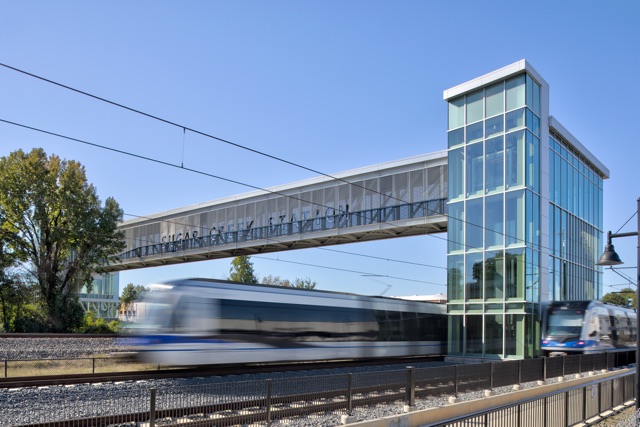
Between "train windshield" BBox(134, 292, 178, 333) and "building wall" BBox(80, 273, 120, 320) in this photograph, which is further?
"building wall" BBox(80, 273, 120, 320)

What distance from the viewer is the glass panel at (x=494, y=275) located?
30156 millimetres

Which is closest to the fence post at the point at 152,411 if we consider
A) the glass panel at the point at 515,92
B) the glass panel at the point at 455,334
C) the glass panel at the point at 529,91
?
the glass panel at the point at 455,334

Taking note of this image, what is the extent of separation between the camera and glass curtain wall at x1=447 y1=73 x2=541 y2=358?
29562 mm

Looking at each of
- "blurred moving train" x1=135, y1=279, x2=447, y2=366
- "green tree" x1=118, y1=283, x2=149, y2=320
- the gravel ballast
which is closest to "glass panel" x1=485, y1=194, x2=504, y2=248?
"blurred moving train" x1=135, y1=279, x2=447, y2=366

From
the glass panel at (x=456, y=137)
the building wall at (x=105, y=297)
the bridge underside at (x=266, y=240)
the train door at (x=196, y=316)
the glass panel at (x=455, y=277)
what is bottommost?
the building wall at (x=105, y=297)

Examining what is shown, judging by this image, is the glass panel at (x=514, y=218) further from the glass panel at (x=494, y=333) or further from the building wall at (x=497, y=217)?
the glass panel at (x=494, y=333)

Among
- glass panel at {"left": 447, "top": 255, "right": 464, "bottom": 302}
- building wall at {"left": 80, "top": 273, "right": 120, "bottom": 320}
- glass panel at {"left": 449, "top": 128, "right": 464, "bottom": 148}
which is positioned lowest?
building wall at {"left": 80, "top": 273, "right": 120, "bottom": 320}

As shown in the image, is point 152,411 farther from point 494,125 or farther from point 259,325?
point 494,125

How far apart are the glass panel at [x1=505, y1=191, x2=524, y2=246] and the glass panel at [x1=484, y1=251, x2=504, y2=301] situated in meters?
1.03

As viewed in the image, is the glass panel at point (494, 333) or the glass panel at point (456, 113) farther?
the glass panel at point (456, 113)

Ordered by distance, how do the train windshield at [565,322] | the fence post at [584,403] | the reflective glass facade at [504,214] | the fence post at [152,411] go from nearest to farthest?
the fence post at [152,411] < the fence post at [584,403] < the train windshield at [565,322] < the reflective glass facade at [504,214]

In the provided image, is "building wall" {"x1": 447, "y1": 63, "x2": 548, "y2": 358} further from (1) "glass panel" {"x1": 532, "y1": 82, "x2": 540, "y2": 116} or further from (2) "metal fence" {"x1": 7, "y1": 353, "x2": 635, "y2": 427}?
(2) "metal fence" {"x1": 7, "y1": 353, "x2": 635, "y2": 427}

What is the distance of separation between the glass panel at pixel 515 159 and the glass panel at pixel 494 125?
2.41ft

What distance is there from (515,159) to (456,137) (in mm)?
3932
